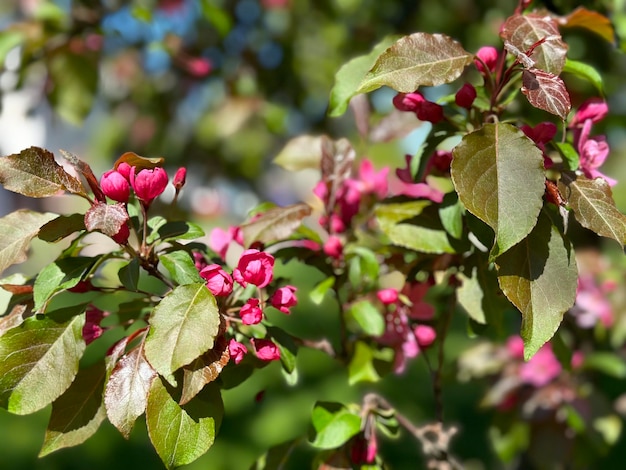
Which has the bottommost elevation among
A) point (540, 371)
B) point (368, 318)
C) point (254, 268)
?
point (540, 371)

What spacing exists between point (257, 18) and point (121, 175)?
6.54ft

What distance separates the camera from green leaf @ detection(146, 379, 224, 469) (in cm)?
75

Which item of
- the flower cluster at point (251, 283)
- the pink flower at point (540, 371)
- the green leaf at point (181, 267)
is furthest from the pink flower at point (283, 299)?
the pink flower at point (540, 371)

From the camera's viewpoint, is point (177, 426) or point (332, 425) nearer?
point (177, 426)

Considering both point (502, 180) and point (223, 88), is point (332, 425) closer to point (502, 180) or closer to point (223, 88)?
point (502, 180)

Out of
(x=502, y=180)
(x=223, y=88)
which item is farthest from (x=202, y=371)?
(x=223, y=88)

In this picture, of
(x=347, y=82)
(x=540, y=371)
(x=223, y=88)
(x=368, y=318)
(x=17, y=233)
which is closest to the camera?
(x=17, y=233)

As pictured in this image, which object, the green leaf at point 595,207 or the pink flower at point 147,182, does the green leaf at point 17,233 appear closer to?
the pink flower at point 147,182

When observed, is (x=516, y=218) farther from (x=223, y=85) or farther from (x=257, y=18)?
(x=257, y=18)

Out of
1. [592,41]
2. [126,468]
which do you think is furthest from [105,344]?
[592,41]

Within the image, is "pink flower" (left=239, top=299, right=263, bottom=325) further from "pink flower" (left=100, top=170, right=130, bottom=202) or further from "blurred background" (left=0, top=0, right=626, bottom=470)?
"blurred background" (left=0, top=0, right=626, bottom=470)

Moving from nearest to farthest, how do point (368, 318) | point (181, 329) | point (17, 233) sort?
point (181, 329) < point (17, 233) < point (368, 318)

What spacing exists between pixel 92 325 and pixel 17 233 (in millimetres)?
143

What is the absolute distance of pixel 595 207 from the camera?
0.76 m
